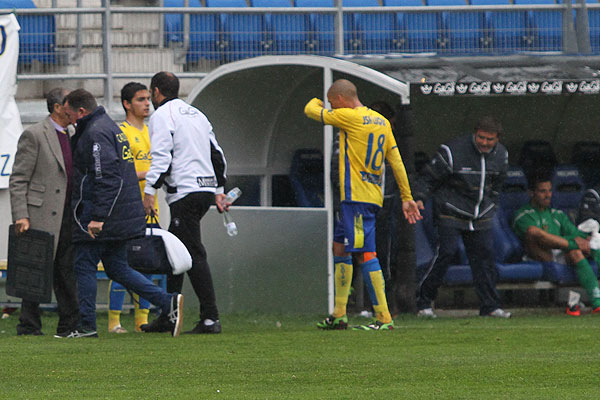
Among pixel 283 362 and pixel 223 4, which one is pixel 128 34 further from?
pixel 283 362

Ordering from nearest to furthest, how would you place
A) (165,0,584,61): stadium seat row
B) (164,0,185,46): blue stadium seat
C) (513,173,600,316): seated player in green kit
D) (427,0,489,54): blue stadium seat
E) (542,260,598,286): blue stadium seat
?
(513,173,600,316): seated player in green kit → (542,260,598,286): blue stadium seat → (164,0,185,46): blue stadium seat → (165,0,584,61): stadium seat row → (427,0,489,54): blue stadium seat

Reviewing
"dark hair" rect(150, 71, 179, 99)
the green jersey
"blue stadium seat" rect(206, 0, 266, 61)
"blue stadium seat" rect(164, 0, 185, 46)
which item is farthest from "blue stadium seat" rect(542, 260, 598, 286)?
"blue stadium seat" rect(164, 0, 185, 46)

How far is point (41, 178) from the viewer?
8352 millimetres

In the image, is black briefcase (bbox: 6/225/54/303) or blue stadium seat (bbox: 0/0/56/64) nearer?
black briefcase (bbox: 6/225/54/303)

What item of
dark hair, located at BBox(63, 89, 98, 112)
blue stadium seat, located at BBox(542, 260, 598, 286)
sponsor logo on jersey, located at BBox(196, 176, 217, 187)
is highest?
dark hair, located at BBox(63, 89, 98, 112)

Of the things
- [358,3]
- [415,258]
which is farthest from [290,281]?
[358,3]

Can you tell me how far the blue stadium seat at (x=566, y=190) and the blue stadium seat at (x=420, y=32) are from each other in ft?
9.14

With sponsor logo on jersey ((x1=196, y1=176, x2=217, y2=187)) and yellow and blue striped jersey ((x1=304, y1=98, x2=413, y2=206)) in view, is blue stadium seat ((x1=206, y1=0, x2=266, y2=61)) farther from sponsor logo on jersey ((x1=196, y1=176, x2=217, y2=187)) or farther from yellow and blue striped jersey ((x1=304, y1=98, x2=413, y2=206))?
sponsor logo on jersey ((x1=196, y1=176, x2=217, y2=187))

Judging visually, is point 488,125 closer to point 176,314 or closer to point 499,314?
point 499,314

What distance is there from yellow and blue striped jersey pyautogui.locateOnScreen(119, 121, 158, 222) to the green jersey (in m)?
4.01

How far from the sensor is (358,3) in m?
15.1

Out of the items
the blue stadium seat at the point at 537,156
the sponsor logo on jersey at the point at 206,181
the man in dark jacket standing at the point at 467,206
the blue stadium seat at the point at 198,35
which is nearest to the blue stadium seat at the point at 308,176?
the man in dark jacket standing at the point at 467,206

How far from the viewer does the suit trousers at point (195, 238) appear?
27.1 ft

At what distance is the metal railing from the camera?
43.1 feet
